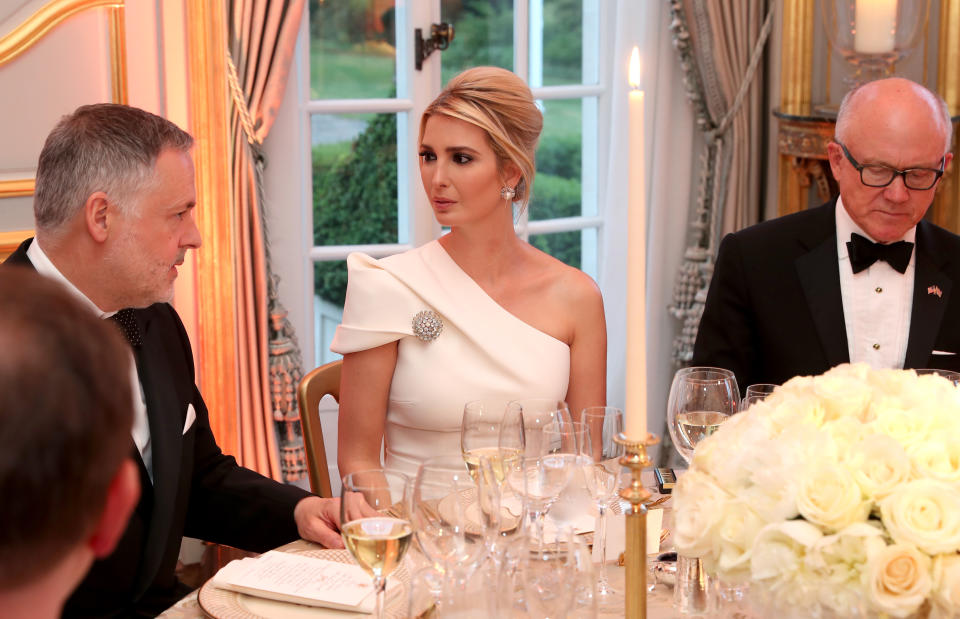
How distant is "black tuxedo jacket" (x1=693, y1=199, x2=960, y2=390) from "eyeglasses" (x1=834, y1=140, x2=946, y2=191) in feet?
0.67

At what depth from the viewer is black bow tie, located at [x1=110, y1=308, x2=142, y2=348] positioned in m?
2.14

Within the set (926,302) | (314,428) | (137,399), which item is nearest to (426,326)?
(314,428)

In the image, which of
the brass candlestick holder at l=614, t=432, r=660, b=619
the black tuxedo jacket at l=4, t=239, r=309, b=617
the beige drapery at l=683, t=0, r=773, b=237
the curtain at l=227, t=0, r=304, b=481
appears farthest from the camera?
the beige drapery at l=683, t=0, r=773, b=237

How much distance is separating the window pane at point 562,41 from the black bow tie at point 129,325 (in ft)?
8.61

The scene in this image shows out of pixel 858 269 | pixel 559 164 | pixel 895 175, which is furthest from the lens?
pixel 559 164

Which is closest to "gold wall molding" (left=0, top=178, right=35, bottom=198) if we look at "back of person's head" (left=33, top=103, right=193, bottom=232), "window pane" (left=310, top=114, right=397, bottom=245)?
"window pane" (left=310, top=114, right=397, bottom=245)

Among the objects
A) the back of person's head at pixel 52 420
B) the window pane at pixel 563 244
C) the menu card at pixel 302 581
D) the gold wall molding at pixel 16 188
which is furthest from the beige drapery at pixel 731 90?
the back of person's head at pixel 52 420

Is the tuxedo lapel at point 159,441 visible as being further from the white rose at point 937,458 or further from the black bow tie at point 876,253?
the black bow tie at point 876,253

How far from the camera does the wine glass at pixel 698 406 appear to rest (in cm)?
168

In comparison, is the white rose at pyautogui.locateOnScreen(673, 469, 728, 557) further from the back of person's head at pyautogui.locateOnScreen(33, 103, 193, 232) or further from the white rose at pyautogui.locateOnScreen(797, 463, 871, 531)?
the back of person's head at pyautogui.locateOnScreen(33, 103, 193, 232)

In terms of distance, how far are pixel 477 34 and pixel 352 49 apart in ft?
1.70

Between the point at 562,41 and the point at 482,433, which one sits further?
the point at 562,41

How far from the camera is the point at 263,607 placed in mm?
1548

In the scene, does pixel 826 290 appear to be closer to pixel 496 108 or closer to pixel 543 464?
pixel 496 108
